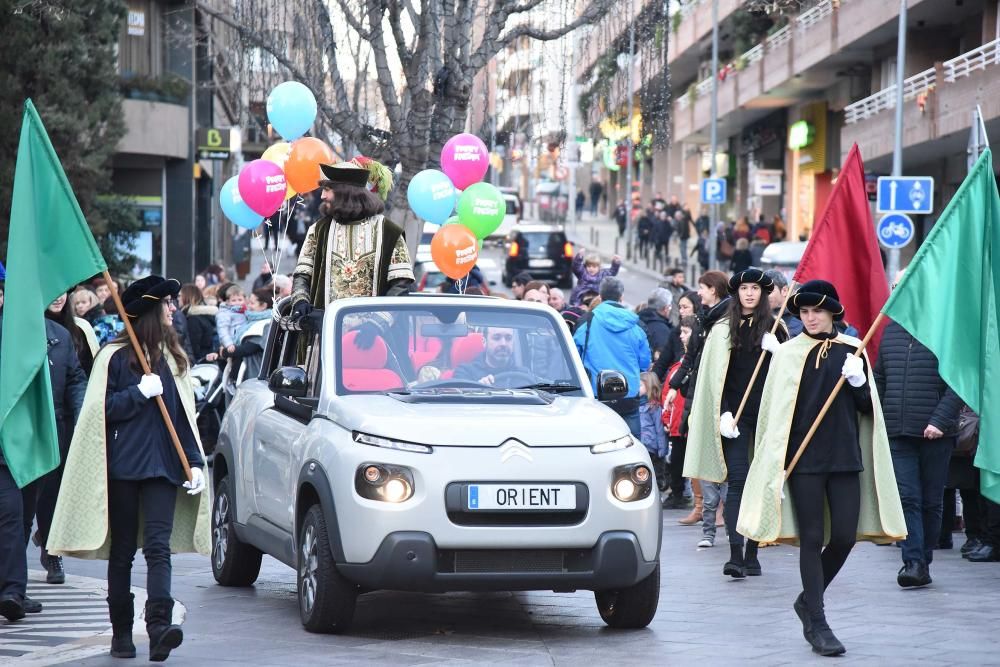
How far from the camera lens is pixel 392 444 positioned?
8242mm

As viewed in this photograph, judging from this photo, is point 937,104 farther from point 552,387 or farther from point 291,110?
point 552,387

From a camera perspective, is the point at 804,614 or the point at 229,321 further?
the point at 229,321

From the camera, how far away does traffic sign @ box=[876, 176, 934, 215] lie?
86.6 ft

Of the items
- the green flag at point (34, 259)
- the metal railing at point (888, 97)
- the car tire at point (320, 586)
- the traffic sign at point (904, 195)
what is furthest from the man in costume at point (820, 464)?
the metal railing at point (888, 97)

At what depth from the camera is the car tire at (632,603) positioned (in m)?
8.75

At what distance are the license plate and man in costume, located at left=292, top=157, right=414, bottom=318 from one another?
112 inches

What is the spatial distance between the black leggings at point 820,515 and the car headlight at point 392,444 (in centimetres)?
183

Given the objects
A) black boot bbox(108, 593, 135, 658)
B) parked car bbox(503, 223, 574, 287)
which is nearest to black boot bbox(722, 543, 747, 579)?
black boot bbox(108, 593, 135, 658)

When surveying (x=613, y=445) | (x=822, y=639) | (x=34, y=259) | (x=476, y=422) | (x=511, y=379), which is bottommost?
(x=822, y=639)

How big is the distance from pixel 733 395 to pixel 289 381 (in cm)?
334

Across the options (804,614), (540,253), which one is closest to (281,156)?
(804,614)

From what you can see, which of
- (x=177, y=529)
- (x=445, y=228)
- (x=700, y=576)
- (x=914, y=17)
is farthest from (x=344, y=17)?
(x=914, y=17)

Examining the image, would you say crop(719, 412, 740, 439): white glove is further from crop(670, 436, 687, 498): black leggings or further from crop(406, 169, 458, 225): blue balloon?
crop(406, 169, 458, 225): blue balloon

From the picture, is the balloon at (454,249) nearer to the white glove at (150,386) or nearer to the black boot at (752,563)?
the black boot at (752,563)
